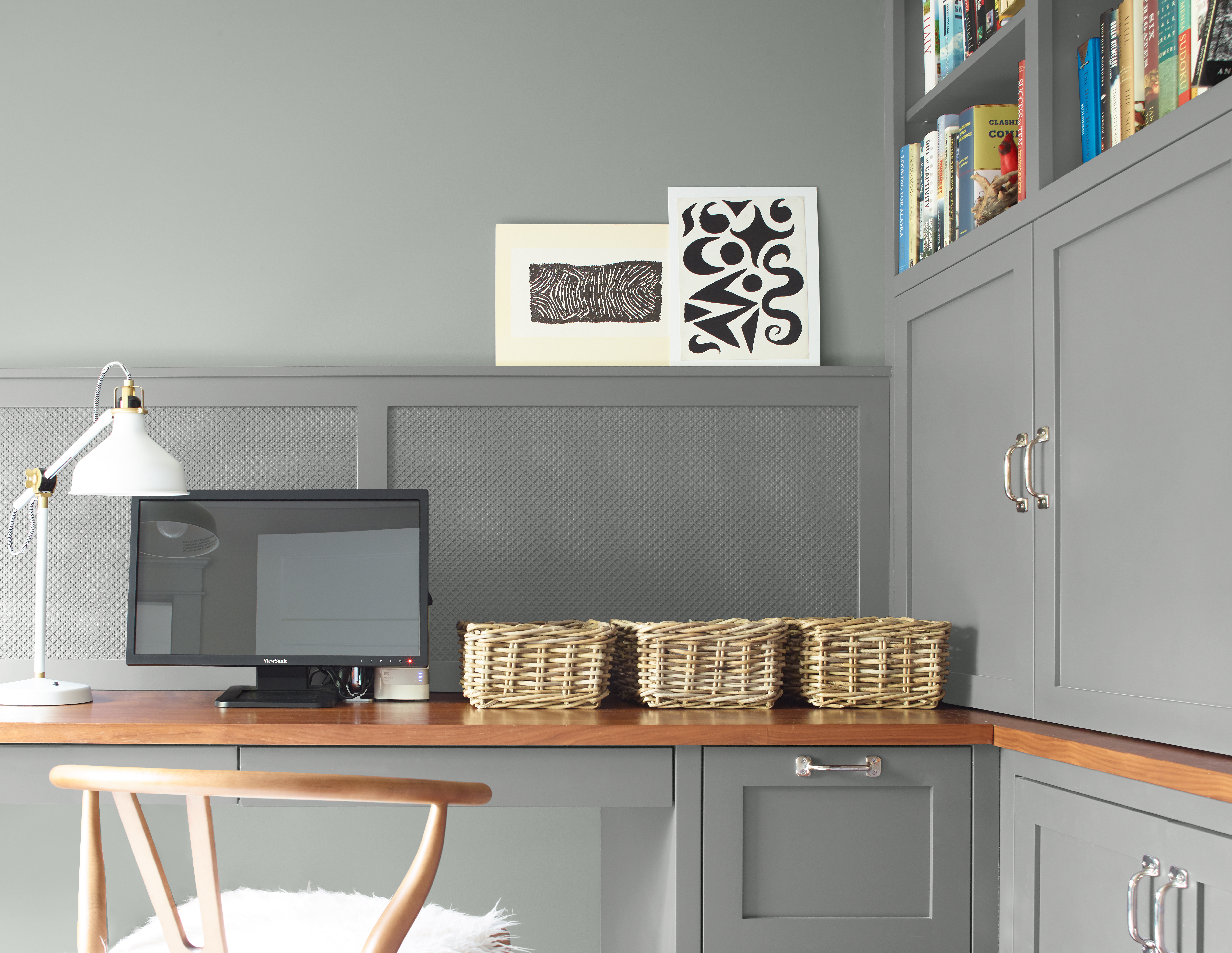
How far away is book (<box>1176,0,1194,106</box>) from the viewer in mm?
1327

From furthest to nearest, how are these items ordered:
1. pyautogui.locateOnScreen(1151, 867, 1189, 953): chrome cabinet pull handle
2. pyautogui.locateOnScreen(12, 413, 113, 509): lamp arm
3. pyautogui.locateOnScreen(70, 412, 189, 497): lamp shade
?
pyautogui.locateOnScreen(12, 413, 113, 509): lamp arm, pyautogui.locateOnScreen(70, 412, 189, 497): lamp shade, pyautogui.locateOnScreen(1151, 867, 1189, 953): chrome cabinet pull handle

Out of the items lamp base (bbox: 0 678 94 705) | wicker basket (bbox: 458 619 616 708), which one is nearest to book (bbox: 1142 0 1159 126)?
wicker basket (bbox: 458 619 616 708)

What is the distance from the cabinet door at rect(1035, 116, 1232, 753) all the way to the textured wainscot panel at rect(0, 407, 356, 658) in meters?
1.43

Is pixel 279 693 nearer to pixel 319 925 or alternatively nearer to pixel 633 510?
pixel 319 925

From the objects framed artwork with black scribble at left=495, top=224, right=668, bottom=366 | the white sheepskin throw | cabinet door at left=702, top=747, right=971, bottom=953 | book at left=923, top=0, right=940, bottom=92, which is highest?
book at left=923, top=0, right=940, bottom=92

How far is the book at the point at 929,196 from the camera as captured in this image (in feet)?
6.66

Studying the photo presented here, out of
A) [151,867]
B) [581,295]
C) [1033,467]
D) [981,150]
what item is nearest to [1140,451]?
[1033,467]

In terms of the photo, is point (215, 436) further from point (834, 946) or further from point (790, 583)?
point (834, 946)

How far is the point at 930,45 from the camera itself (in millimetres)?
2102

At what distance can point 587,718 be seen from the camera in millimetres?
1606

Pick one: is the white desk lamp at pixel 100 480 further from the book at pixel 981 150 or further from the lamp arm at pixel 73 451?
the book at pixel 981 150

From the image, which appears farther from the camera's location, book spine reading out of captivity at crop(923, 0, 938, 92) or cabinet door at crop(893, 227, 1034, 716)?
book spine reading out of captivity at crop(923, 0, 938, 92)

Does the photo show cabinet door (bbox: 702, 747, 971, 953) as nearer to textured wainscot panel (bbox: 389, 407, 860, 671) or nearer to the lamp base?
textured wainscot panel (bbox: 389, 407, 860, 671)

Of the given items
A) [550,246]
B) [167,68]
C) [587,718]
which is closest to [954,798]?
[587,718]
